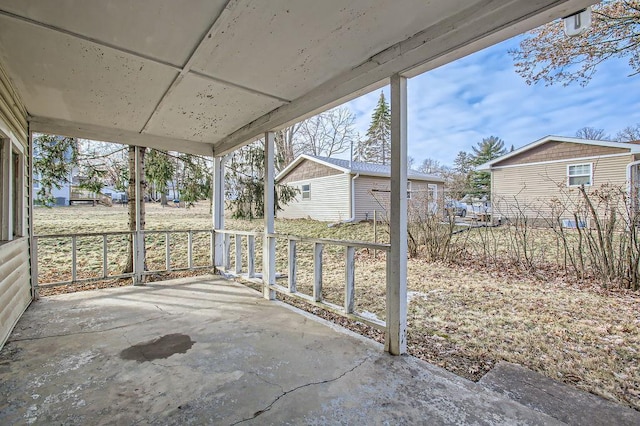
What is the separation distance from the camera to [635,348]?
2602 millimetres

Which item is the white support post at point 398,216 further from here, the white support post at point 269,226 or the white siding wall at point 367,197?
the white siding wall at point 367,197

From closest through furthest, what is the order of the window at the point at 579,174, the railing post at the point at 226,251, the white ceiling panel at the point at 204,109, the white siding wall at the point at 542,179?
1. the white ceiling panel at the point at 204,109
2. the railing post at the point at 226,251
3. the white siding wall at the point at 542,179
4. the window at the point at 579,174

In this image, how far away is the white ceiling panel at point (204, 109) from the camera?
10.1 ft

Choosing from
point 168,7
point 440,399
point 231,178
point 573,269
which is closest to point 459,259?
point 573,269

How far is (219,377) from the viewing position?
6.92 ft

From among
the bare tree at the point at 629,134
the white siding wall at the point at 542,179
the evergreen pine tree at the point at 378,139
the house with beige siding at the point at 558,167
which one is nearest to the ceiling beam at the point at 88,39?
the house with beige siding at the point at 558,167

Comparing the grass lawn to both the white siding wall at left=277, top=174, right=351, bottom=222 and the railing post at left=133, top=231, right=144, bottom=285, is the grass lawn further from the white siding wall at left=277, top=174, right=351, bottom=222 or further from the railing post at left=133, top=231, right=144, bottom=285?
the white siding wall at left=277, top=174, right=351, bottom=222

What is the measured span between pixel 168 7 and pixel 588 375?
386 cm

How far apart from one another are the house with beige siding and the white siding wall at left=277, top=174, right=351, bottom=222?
529 centimetres

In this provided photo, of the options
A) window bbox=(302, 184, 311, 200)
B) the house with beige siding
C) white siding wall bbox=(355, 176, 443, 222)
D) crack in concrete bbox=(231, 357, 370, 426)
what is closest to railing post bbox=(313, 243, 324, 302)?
crack in concrete bbox=(231, 357, 370, 426)

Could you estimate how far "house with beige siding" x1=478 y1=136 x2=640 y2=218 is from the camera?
9.56 meters

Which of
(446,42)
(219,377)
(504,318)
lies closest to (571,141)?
(504,318)

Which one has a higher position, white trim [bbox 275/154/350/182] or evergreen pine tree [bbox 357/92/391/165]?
evergreen pine tree [bbox 357/92/391/165]

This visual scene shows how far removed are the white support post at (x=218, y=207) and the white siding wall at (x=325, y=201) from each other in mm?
5942
